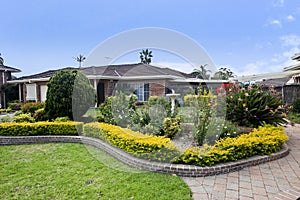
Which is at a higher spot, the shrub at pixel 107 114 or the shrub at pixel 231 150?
the shrub at pixel 107 114

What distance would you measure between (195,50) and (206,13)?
3754mm

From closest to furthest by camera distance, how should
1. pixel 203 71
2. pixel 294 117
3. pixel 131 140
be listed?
pixel 131 140, pixel 294 117, pixel 203 71

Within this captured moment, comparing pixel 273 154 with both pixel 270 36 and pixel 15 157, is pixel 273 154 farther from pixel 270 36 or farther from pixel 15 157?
pixel 270 36

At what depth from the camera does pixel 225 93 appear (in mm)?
7184

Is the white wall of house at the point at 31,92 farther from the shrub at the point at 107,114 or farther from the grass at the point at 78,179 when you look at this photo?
the grass at the point at 78,179

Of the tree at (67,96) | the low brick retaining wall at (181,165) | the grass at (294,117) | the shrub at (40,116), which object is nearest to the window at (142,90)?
the tree at (67,96)

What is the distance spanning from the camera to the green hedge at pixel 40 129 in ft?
21.0

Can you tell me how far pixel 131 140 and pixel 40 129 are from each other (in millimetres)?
3573

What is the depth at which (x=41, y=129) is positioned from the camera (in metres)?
6.43

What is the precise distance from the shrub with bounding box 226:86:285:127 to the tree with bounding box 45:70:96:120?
523 centimetres

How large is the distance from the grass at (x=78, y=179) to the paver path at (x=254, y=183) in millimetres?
326

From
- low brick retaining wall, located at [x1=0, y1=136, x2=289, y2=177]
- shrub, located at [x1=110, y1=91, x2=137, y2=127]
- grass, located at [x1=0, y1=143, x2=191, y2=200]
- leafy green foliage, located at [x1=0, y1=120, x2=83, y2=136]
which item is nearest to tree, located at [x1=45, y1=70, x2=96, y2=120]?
leafy green foliage, located at [x1=0, y1=120, x2=83, y2=136]

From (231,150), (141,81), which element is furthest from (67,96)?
(141,81)

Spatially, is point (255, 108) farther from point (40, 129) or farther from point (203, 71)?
point (40, 129)
